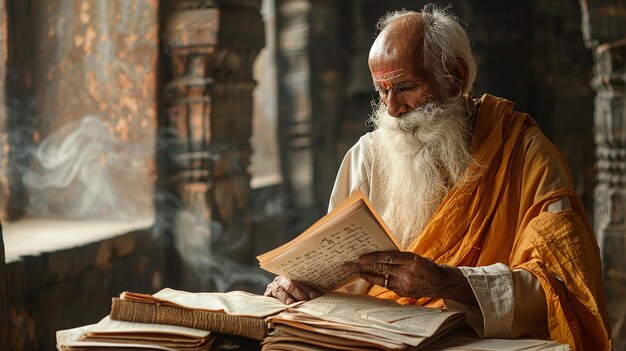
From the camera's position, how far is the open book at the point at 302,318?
2.01 meters

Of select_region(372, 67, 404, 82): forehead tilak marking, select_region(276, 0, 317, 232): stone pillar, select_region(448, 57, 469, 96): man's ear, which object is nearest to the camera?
select_region(372, 67, 404, 82): forehead tilak marking

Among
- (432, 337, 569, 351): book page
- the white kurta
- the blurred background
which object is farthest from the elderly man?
the blurred background

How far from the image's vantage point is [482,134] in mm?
2781

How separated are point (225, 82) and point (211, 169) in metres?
0.63

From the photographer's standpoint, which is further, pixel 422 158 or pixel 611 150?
pixel 611 150

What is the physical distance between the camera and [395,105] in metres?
2.72

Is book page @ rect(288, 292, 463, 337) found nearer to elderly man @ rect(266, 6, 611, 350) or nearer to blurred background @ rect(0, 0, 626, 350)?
elderly man @ rect(266, 6, 611, 350)

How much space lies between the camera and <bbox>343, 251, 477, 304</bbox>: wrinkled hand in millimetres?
2225

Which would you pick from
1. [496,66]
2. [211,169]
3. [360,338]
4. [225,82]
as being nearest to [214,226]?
[211,169]

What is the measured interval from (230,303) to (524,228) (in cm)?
91

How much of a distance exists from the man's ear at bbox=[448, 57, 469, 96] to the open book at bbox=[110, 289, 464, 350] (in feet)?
2.95

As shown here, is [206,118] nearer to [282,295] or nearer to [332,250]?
[282,295]

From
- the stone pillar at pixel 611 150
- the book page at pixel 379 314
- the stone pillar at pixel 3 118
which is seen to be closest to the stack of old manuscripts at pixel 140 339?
the book page at pixel 379 314

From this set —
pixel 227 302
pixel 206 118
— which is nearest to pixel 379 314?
pixel 227 302
